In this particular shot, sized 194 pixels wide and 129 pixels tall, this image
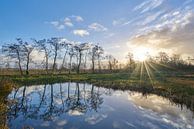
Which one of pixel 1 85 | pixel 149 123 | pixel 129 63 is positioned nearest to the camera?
pixel 149 123

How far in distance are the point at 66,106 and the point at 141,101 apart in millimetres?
9327

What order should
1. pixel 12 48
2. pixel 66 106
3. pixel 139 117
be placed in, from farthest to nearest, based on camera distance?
pixel 12 48
pixel 66 106
pixel 139 117

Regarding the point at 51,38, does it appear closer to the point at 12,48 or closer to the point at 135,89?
the point at 12,48

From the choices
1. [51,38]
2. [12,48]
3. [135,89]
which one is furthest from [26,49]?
[135,89]

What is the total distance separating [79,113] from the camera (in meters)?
23.4

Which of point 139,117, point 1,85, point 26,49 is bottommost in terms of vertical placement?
point 139,117

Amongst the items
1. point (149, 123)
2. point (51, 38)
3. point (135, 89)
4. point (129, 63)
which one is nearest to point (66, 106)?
point (149, 123)

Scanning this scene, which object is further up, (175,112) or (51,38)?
(51,38)

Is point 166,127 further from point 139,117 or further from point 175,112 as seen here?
point 175,112

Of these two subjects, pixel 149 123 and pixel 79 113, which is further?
pixel 79 113

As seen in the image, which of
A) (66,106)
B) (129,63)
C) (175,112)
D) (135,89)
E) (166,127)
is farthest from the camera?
(129,63)

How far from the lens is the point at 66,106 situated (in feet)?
89.4

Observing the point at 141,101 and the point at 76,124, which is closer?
the point at 76,124

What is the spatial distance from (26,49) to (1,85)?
4474 centimetres
